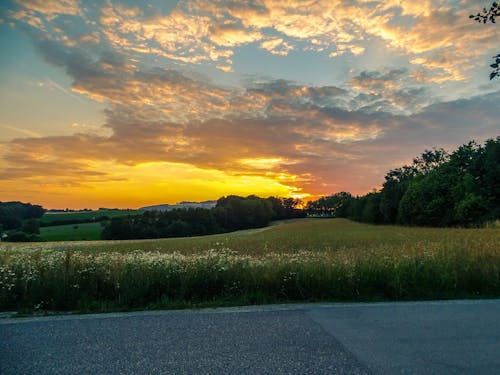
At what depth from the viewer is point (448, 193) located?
184ft

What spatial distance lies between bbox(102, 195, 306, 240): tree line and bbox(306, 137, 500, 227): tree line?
29.1 metres

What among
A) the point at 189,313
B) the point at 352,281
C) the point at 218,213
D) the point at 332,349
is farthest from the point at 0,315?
the point at 218,213

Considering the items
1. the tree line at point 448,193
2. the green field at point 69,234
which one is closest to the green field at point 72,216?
the green field at point 69,234

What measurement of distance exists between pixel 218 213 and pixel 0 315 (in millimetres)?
78352

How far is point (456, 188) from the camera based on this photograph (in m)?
53.4

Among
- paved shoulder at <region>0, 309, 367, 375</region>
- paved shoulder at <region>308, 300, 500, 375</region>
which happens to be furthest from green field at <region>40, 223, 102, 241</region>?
paved shoulder at <region>308, 300, 500, 375</region>

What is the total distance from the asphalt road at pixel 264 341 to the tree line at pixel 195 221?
62.9 meters

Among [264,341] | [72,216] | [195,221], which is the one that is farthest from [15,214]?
[264,341]

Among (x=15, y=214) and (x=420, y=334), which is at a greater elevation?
(x=15, y=214)

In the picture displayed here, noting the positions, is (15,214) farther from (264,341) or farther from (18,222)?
(264,341)

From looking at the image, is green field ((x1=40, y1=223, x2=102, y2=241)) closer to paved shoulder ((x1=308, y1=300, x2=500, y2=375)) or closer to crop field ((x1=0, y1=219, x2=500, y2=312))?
crop field ((x1=0, y1=219, x2=500, y2=312))

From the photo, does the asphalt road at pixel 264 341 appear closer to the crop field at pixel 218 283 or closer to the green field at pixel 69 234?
the crop field at pixel 218 283

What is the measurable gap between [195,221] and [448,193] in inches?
1966

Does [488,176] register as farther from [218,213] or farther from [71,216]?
[71,216]
